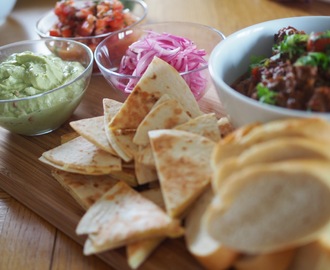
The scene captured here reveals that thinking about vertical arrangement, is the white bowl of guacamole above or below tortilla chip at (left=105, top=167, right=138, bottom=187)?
above

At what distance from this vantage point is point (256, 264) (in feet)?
3.62

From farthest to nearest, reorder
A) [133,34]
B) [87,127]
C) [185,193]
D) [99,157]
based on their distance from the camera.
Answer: [133,34]
[87,127]
[99,157]
[185,193]

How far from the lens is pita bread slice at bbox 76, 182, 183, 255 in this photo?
1244mm

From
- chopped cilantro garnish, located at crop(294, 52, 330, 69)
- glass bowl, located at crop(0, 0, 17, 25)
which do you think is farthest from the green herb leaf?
glass bowl, located at crop(0, 0, 17, 25)

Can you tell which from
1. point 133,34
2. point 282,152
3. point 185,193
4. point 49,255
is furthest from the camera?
point 133,34

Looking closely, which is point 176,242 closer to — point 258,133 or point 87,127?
point 258,133

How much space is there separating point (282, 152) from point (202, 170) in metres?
0.32

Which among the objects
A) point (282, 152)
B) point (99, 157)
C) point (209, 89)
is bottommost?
point (209, 89)

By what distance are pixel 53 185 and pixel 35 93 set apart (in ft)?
1.42

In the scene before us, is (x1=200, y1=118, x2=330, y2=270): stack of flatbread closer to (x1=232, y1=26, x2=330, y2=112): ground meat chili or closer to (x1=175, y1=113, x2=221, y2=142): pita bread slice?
(x1=232, y1=26, x2=330, y2=112): ground meat chili

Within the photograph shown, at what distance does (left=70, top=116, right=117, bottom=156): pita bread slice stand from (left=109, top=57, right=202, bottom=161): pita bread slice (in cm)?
3

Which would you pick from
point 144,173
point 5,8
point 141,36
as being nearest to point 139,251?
point 144,173

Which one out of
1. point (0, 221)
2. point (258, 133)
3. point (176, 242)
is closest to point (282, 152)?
point (258, 133)

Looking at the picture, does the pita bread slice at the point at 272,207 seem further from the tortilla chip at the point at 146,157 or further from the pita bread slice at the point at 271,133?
the tortilla chip at the point at 146,157
